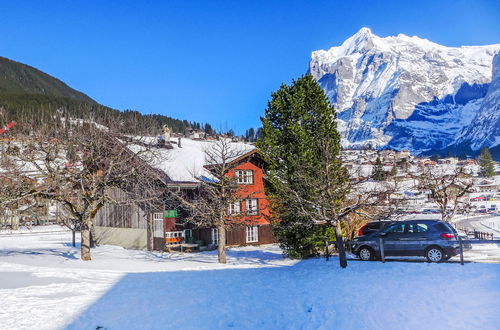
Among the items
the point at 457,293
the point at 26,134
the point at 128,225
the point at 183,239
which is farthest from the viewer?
the point at 128,225

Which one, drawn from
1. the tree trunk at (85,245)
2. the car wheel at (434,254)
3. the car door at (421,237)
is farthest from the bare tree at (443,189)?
the tree trunk at (85,245)

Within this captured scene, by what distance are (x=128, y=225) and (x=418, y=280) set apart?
25.4 metres

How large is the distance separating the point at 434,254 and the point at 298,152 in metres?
8.98

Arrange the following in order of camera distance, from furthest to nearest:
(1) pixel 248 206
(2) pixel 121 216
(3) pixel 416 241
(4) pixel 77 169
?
(2) pixel 121 216 < (1) pixel 248 206 < (4) pixel 77 169 < (3) pixel 416 241

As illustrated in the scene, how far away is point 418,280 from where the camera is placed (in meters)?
15.1

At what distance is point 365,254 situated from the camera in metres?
20.2

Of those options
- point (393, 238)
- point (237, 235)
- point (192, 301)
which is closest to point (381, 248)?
point (393, 238)

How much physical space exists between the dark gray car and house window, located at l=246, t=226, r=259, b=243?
15.5 meters

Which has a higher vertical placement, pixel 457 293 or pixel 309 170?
pixel 309 170

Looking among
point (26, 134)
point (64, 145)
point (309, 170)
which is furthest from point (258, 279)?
point (26, 134)

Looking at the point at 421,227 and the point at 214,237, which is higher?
the point at 421,227

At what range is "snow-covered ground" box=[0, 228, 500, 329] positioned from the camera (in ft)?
37.2

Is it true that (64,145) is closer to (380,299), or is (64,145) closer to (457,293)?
(380,299)

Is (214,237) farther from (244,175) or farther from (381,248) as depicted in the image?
(381,248)
